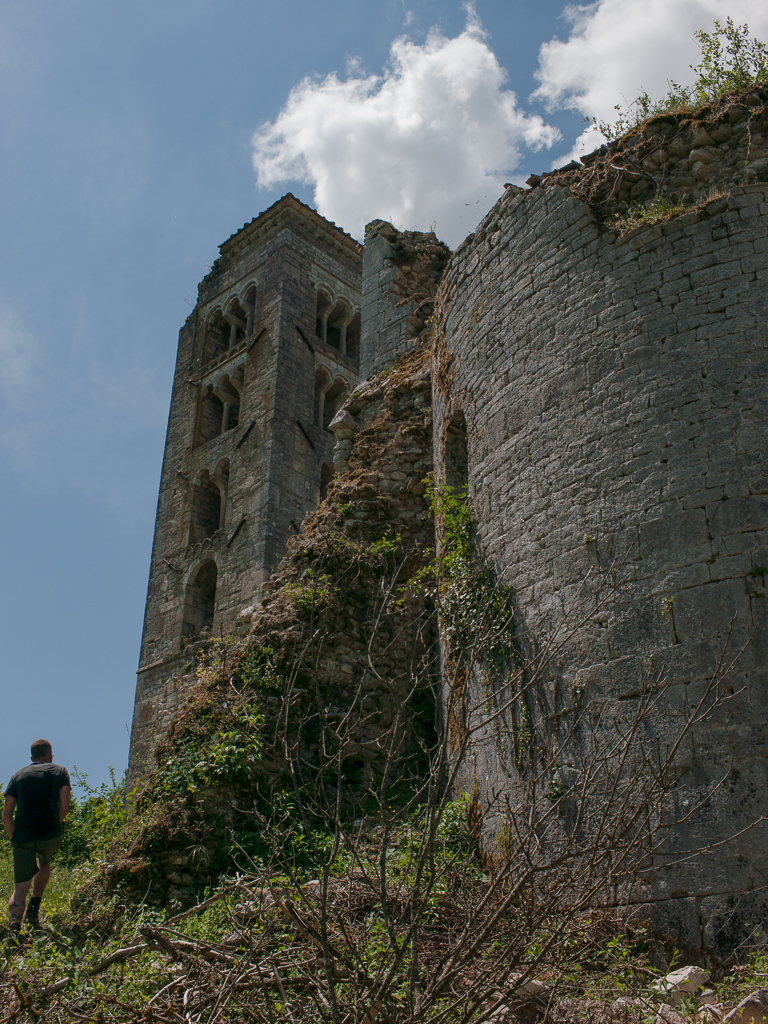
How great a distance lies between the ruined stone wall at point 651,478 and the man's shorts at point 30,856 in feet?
9.17

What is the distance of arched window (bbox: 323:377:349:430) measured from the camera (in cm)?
2661

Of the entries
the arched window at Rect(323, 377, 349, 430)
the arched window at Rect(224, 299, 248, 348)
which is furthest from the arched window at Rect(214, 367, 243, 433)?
the arched window at Rect(323, 377, 349, 430)

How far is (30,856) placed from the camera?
17.9 ft

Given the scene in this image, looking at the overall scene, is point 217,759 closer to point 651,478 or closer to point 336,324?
point 651,478

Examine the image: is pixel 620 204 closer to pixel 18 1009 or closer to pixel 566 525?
pixel 566 525

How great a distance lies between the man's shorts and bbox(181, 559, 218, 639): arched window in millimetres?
17473

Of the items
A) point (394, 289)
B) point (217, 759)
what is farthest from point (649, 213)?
point (394, 289)

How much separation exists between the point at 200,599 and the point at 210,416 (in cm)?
647

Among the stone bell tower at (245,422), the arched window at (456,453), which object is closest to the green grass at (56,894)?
the arched window at (456,453)

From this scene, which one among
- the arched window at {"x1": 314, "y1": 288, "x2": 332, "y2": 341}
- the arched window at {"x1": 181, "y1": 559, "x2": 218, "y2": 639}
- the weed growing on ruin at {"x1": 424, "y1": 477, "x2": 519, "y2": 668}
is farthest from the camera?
the arched window at {"x1": 314, "y1": 288, "x2": 332, "y2": 341}

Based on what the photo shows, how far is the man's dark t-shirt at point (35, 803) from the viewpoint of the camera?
18.0ft

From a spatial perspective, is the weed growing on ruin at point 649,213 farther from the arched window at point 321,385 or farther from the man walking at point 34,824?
the arched window at point 321,385

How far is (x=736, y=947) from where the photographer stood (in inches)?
159

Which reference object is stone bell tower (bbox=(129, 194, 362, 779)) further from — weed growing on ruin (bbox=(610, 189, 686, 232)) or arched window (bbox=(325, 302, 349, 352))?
weed growing on ruin (bbox=(610, 189, 686, 232))
